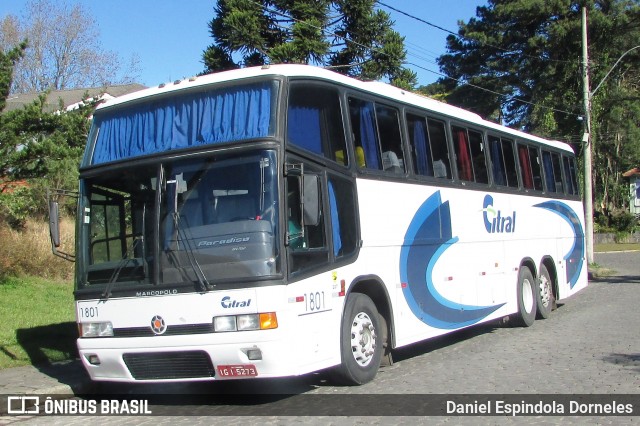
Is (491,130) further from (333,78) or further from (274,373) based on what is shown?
(274,373)

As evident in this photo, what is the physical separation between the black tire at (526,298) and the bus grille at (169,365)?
7930mm

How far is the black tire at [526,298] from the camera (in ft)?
45.1

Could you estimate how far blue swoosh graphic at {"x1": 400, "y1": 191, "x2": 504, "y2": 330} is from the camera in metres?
9.88

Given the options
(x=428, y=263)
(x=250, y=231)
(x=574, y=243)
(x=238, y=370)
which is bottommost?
(x=238, y=370)

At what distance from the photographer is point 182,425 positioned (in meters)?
7.15

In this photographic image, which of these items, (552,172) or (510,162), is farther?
(552,172)

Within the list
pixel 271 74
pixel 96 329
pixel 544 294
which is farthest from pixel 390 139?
pixel 544 294

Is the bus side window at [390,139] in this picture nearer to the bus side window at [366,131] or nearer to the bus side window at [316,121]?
the bus side window at [366,131]

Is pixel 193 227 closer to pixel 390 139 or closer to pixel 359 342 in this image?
pixel 359 342

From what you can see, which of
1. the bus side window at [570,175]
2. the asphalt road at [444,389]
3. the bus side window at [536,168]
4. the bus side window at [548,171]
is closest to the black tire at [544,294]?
the bus side window at [536,168]

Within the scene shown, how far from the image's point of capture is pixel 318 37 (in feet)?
78.1

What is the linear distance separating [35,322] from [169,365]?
20.0 feet

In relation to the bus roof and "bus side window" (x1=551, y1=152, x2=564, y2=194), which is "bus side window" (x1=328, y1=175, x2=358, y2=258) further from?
"bus side window" (x1=551, y1=152, x2=564, y2=194)

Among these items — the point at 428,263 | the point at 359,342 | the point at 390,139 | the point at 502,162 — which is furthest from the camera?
the point at 502,162
